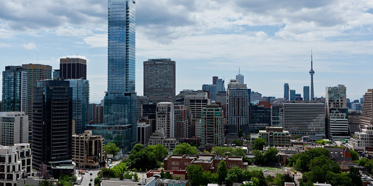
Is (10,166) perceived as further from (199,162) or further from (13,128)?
Result: (13,128)

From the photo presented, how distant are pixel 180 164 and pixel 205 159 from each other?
7.12 m

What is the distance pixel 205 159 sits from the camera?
103 m

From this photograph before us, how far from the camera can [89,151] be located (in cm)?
12281

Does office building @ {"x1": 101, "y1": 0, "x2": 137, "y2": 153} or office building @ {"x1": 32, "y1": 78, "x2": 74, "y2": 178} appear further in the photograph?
office building @ {"x1": 101, "y1": 0, "x2": 137, "y2": 153}

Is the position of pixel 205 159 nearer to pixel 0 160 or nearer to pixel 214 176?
pixel 214 176

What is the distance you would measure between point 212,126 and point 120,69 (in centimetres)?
4807

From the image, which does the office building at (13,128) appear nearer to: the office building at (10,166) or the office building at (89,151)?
the office building at (89,151)

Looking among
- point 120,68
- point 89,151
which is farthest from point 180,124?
point 89,151

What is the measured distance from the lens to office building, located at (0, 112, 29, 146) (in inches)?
5472

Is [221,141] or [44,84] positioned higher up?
[44,84]

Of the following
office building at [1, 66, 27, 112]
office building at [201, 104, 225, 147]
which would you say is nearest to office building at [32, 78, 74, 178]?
office building at [201, 104, 225, 147]

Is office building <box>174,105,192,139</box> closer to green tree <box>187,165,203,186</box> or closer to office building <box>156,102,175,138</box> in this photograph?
office building <box>156,102,175,138</box>

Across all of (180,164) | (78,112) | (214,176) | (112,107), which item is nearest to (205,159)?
(180,164)

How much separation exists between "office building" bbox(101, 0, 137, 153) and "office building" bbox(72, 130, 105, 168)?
36.0 m
